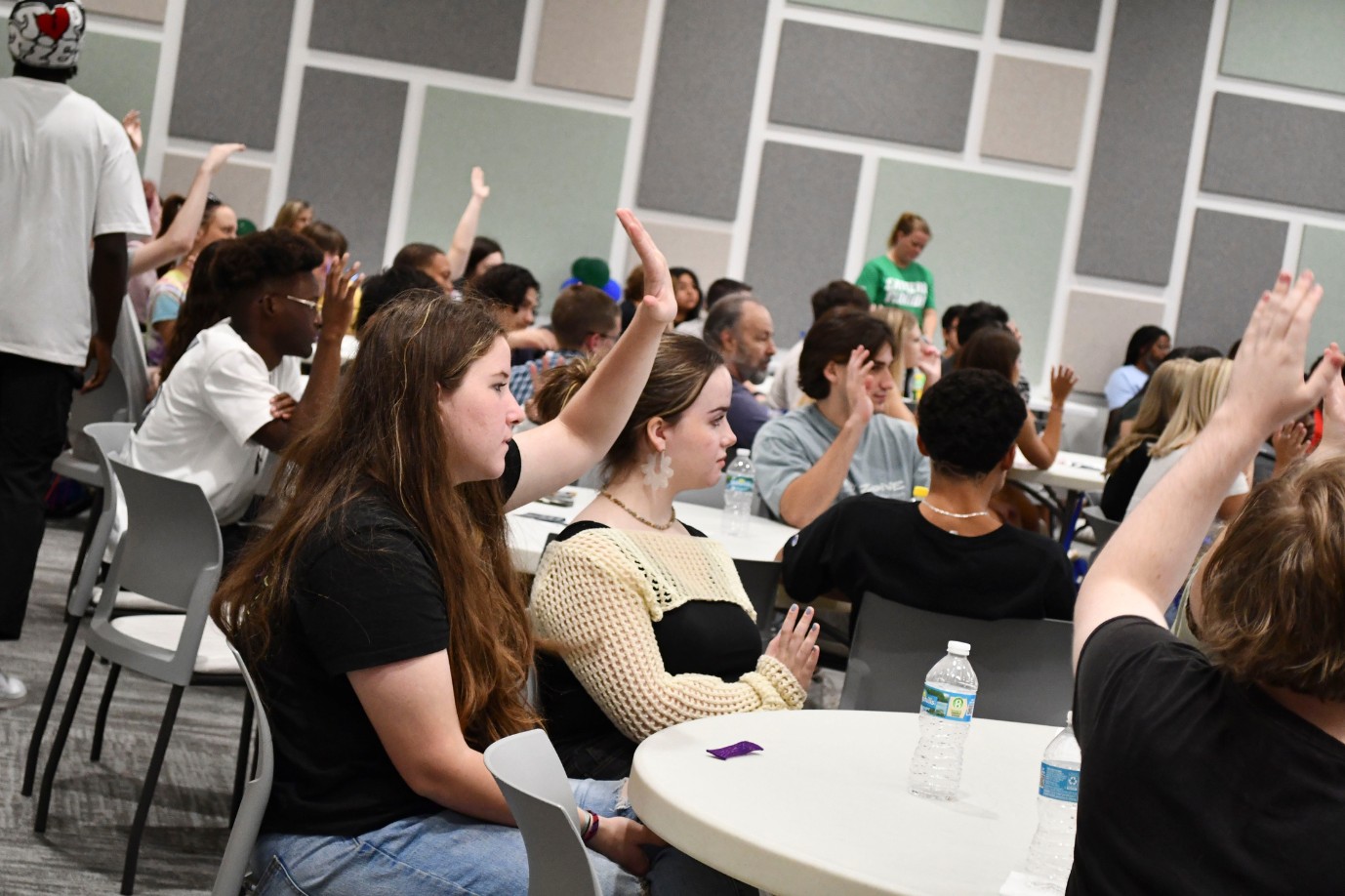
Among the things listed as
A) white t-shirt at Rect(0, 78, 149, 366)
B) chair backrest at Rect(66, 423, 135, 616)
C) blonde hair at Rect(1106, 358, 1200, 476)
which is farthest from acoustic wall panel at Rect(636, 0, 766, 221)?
chair backrest at Rect(66, 423, 135, 616)

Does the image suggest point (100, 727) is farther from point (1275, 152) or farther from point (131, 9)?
point (1275, 152)

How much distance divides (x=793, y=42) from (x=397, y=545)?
7370 mm

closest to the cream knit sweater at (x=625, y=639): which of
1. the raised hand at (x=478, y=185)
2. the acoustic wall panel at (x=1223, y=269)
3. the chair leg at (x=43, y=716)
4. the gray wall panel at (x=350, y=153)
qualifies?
the chair leg at (x=43, y=716)

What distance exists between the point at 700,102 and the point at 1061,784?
24.1 ft

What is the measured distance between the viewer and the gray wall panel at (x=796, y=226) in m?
8.66

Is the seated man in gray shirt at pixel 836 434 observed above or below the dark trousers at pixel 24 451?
above

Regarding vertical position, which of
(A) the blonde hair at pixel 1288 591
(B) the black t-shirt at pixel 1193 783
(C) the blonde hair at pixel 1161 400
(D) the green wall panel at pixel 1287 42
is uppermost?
(D) the green wall panel at pixel 1287 42

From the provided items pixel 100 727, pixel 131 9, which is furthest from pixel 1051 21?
pixel 100 727

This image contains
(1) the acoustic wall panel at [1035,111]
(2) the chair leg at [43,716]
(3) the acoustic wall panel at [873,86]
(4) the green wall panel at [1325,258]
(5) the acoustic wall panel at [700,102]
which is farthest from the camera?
(4) the green wall panel at [1325,258]

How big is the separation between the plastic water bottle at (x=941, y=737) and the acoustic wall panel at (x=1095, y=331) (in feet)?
24.3

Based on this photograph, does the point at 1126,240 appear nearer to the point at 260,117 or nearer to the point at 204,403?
the point at 260,117

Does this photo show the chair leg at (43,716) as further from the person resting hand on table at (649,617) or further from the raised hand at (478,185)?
the raised hand at (478,185)

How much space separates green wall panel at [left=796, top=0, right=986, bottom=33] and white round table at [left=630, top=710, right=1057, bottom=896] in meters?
7.28

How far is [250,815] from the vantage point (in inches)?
68.5
